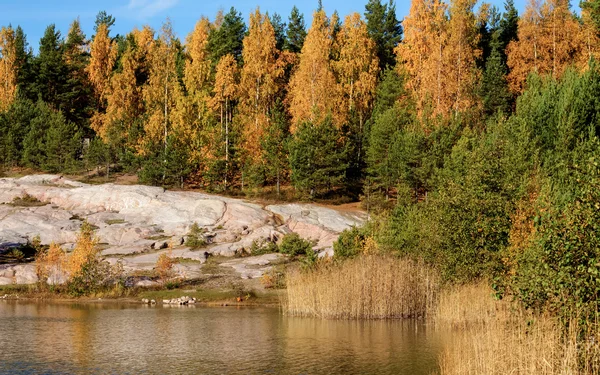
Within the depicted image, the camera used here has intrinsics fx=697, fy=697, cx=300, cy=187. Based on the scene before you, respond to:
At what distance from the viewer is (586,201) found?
16.4 meters

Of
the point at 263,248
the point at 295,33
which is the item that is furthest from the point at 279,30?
the point at 263,248

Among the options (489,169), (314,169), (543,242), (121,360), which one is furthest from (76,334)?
(314,169)

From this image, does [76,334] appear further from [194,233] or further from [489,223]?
[194,233]

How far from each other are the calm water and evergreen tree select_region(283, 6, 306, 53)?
6160 cm

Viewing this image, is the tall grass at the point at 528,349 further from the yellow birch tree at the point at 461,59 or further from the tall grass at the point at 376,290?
the yellow birch tree at the point at 461,59

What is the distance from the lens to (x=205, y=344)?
3234cm

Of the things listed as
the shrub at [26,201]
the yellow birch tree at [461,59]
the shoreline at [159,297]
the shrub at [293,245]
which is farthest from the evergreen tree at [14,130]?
the yellow birch tree at [461,59]

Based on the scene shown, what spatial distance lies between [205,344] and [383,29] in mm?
74775

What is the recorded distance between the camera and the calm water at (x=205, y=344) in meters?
26.6

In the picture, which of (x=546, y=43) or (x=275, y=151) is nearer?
(x=275, y=151)

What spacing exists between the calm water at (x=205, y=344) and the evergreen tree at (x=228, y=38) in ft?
181

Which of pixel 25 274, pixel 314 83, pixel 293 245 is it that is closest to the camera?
pixel 25 274

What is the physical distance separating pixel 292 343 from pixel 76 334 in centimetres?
1135

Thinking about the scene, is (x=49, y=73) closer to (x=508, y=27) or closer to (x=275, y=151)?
(x=275, y=151)
